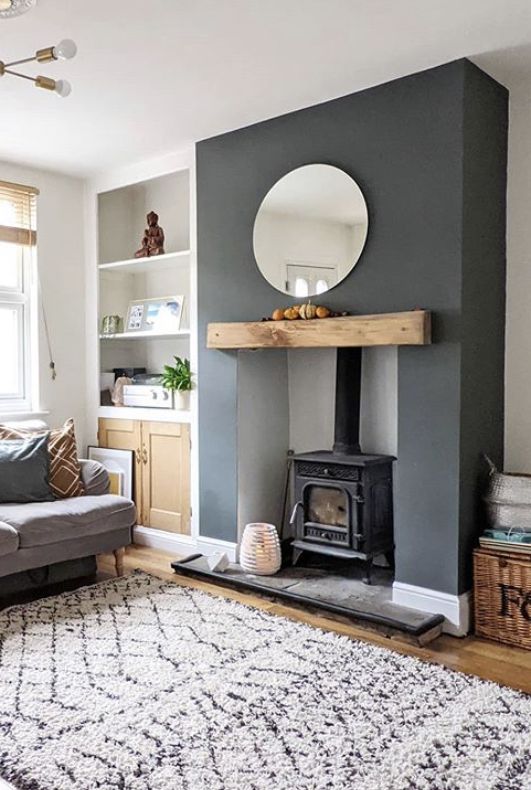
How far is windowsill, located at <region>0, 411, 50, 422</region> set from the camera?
4469mm

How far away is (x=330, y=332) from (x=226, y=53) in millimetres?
1323

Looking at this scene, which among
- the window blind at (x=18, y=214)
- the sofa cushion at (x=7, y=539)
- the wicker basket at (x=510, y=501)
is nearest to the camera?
the wicker basket at (x=510, y=501)

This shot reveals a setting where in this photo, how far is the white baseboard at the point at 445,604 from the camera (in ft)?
10.1

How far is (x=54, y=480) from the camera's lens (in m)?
3.93

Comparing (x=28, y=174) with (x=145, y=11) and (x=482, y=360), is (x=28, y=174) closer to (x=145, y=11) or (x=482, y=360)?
(x=145, y=11)

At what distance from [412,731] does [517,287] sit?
81.7 inches

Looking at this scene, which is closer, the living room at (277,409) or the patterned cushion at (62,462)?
the living room at (277,409)

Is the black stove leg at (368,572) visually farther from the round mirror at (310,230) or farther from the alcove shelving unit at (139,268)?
the alcove shelving unit at (139,268)

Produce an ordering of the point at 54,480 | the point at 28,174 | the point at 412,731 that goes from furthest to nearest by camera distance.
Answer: the point at 28,174 < the point at 54,480 < the point at 412,731

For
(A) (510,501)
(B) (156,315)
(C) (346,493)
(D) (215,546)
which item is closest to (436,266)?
(A) (510,501)

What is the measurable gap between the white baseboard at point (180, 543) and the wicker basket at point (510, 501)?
1.53 m

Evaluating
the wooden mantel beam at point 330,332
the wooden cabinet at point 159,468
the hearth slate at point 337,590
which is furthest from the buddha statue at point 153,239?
the hearth slate at point 337,590

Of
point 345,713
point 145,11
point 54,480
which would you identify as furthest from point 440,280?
point 54,480

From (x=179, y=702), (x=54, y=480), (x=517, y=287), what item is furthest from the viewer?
(x=54, y=480)
